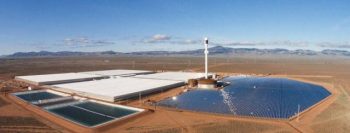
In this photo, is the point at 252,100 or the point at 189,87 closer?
the point at 252,100

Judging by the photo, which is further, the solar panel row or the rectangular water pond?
the solar panel row

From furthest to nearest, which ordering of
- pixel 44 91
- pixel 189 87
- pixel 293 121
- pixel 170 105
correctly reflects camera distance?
pixel 189 87
pixel 44 91
pixel 170 105
pixel 293 121

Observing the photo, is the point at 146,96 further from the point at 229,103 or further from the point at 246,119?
the point at 246,119

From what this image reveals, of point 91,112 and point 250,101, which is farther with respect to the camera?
point 250,101


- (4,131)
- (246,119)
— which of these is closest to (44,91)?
(4,131)

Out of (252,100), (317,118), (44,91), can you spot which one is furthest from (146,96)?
A: (317,118)

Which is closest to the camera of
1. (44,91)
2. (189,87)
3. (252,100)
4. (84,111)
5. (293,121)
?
(293,121)

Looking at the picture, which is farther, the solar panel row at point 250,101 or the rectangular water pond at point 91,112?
the solar panel row at point 250,101
